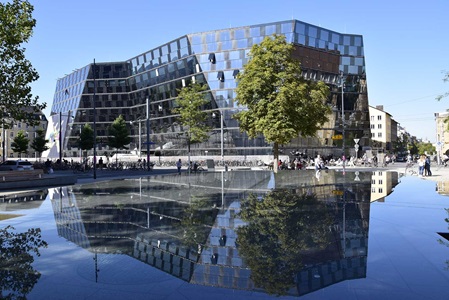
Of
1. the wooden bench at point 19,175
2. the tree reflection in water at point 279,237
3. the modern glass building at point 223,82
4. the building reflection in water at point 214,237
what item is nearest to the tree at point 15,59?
the wooden bench at point 19,175

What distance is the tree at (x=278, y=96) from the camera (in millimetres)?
32969

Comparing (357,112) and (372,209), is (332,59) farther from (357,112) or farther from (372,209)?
(372,209)

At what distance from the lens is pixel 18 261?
22.4 feet

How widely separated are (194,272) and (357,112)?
72.1 meters

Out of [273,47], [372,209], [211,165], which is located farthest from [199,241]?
[211,165]

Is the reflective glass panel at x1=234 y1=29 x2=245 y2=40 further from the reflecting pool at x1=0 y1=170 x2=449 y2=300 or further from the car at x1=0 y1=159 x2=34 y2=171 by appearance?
the reflecting pool at x1=0 y1=170 x2=449 y2=300

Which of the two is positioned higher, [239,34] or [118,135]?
[239,34]

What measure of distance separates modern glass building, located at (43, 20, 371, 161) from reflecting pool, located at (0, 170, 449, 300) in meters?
43.7

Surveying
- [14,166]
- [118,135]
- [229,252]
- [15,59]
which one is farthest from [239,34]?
[229,252]

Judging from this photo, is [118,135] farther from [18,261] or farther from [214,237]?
[18,261]

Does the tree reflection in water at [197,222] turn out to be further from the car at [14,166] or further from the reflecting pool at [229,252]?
the car at [14,166]

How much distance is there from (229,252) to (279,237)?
157 cm

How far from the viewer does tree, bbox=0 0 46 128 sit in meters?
19.7

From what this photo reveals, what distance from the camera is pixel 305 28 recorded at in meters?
62.5
